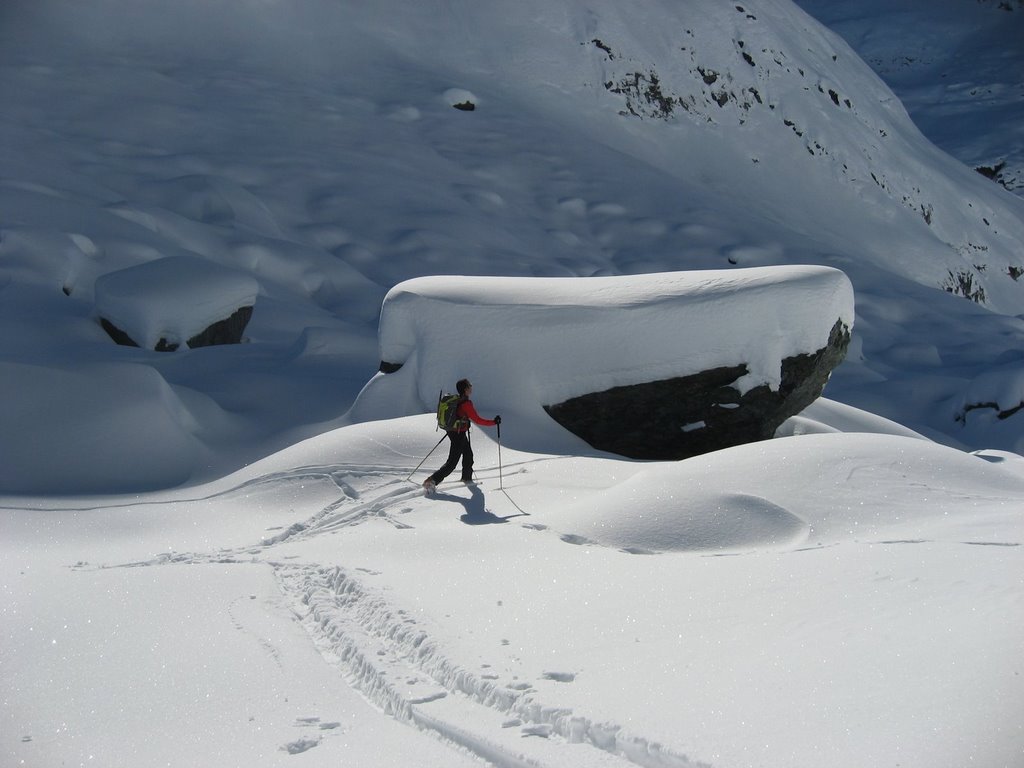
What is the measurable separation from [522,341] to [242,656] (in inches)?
231

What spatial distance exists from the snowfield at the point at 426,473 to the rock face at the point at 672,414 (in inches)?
8.7

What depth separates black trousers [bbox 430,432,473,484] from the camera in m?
7.82

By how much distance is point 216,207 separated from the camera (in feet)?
62.8

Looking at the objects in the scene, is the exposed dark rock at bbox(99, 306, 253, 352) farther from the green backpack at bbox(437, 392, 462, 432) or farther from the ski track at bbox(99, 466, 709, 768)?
the ski track at bbox(99, 466, 709, 768)

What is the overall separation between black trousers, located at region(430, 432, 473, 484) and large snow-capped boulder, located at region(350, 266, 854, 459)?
4.47 feet

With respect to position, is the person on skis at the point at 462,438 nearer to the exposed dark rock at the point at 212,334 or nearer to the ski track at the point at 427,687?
the ski track at the point at 427,687

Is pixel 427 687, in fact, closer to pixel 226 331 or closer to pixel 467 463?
pixel 467 463

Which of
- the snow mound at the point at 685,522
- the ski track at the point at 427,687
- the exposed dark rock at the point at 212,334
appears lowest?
the ski track at the point at 427,687

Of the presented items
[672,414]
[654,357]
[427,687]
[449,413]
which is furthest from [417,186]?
[427,687]

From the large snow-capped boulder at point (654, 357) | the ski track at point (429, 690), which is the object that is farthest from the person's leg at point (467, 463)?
the ski track at point (429, 690)

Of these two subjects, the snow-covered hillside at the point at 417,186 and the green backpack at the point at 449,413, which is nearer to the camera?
the green backpack at the point at 449,413

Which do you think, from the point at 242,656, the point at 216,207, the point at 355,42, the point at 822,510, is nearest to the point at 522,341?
the point at 822,510

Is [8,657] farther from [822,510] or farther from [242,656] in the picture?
[822,510]

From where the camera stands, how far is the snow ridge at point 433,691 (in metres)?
3.29
